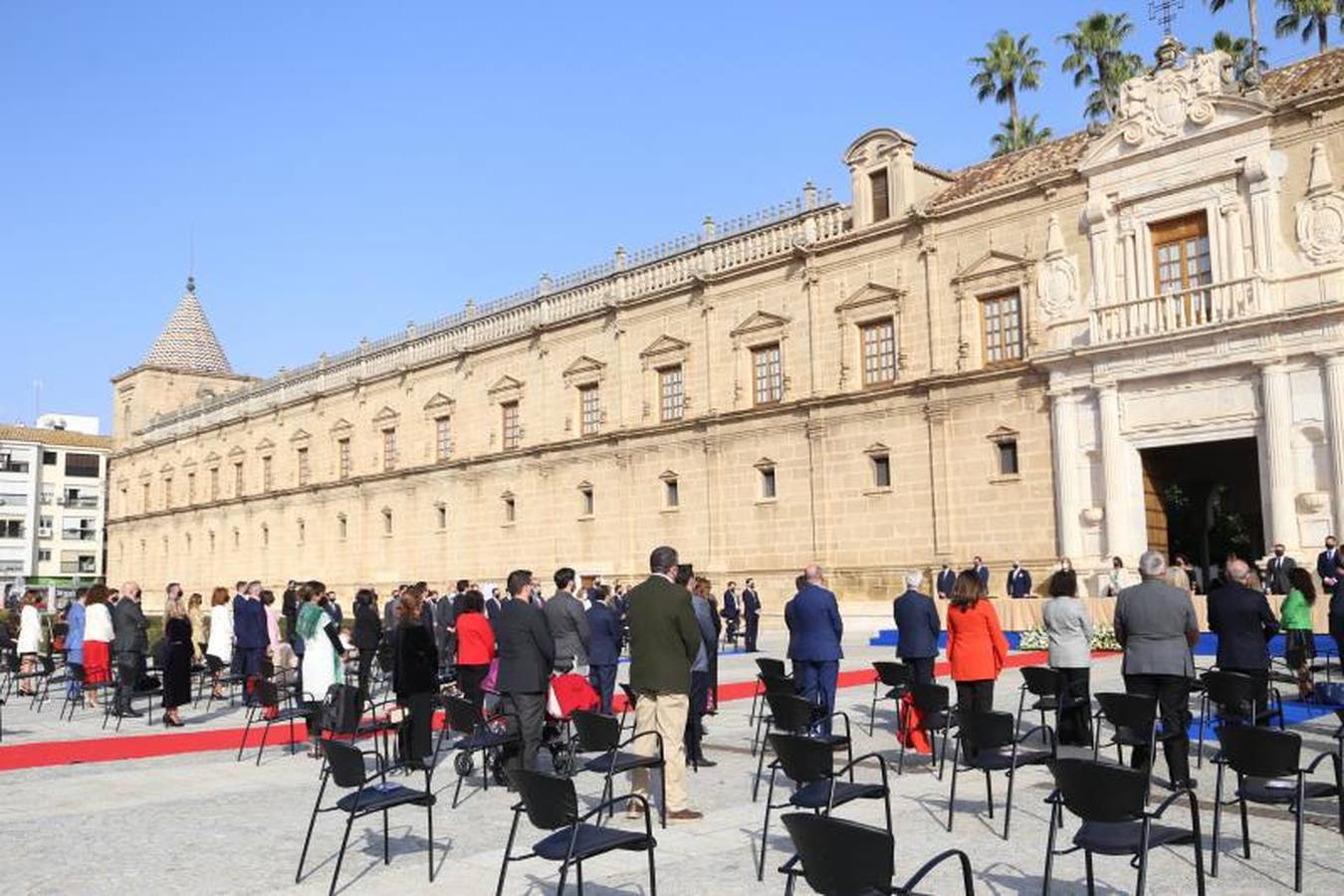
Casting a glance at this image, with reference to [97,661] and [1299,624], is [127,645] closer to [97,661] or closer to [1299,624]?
[97,661]

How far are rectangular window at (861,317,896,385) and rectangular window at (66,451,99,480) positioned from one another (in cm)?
7045

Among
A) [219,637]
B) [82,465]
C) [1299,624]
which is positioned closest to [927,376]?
[1299,624]

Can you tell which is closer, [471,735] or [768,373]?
[471,735]

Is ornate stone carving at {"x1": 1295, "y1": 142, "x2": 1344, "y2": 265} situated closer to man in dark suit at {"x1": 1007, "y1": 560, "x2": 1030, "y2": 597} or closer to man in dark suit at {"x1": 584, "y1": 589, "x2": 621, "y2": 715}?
man in dark suit at {"x1": 1007, "y1": 560, "x2": 1030, "y2": 597}

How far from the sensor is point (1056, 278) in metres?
22.3

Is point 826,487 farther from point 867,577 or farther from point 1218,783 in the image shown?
point 1218,783

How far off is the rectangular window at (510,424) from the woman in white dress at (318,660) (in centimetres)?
2434

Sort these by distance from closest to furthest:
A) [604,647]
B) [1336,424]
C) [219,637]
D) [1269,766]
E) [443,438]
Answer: [1269,766], [604,647], [219,637], [1336,424], [443,438]

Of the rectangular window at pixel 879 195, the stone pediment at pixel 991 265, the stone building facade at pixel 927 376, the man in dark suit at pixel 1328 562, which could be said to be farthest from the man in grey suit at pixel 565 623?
the rectangular window at pixel 879 195

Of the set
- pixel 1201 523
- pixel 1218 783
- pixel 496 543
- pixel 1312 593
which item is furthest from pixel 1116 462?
pixel 496 543

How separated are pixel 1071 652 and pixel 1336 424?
11644 millimetres

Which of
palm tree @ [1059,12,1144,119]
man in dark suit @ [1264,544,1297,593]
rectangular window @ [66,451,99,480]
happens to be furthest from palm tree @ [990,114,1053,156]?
rectangular window @ [66,451,99,480]

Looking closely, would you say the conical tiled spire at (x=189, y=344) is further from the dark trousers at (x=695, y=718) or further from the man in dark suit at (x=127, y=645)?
the dark trousers at (x=695, y=718)

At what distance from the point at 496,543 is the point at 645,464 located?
23.9ft
